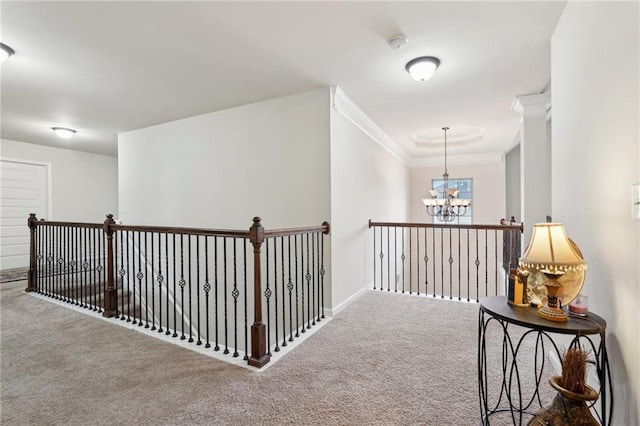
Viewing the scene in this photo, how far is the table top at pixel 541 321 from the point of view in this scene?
1263mm

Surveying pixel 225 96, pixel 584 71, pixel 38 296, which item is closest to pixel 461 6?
pixel 584 71

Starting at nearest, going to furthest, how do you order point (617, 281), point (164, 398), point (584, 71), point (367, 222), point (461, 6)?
1. point (617, 281)
2. point (584, 71)
3. point (164, 398)
4. point (461, 6)
5. point (367, 222)

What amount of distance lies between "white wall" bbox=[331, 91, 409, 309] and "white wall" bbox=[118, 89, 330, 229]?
23 cm

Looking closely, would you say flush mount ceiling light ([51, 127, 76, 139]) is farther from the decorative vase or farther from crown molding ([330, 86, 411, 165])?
the decorative vase

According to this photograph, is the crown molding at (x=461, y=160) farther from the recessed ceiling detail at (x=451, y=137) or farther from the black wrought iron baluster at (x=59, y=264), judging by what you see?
the black wrought iron baluster at (x=59, y=264)

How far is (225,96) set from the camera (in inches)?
143

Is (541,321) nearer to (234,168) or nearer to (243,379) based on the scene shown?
(243,379)

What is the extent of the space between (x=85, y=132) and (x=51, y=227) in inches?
74.4

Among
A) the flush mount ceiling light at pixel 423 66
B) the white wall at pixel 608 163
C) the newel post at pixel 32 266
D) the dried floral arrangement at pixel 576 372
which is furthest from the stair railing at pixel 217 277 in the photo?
the white wall at pixel 608 163

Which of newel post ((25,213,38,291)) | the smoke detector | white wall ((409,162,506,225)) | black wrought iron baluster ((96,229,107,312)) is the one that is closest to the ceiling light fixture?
black wrought iron baluster ((96,229,107,312))

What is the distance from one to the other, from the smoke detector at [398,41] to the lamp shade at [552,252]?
171cm

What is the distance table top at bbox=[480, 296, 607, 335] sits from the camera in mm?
1263

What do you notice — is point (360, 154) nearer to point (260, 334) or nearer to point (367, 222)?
point (367, 222)

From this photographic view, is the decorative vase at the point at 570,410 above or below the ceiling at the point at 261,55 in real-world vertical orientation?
below
